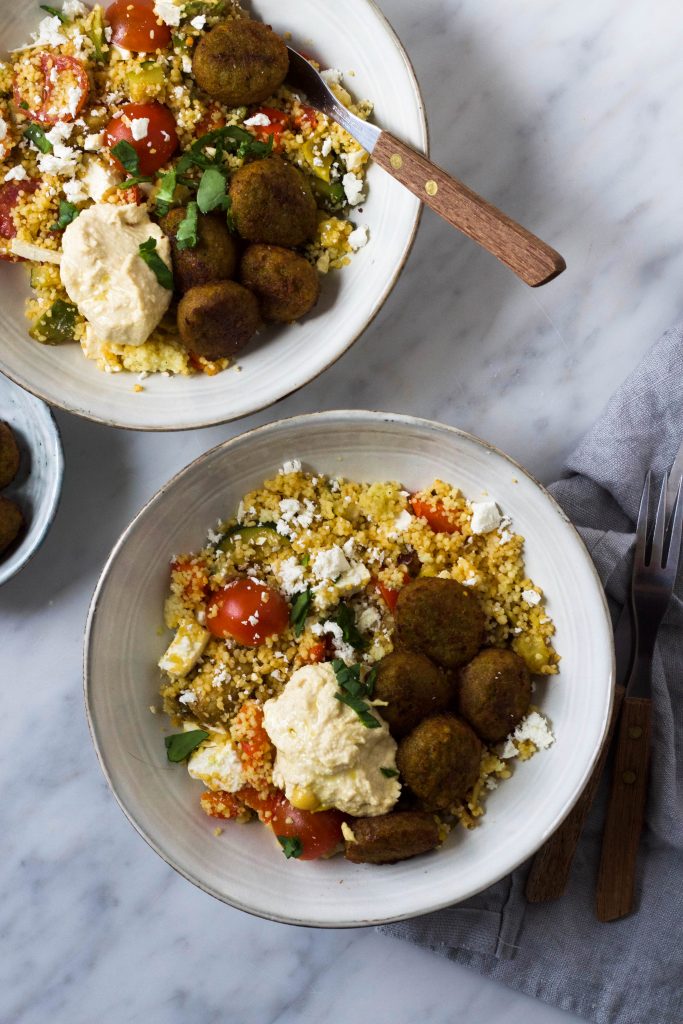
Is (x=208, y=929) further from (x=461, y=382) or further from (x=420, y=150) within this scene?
(x=420, y=150)

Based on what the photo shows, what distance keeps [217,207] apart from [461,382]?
0.85 meters

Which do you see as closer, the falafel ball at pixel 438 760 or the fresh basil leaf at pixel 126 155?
the falafel ball at pixel 438 760

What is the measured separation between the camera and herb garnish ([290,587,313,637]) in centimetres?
224

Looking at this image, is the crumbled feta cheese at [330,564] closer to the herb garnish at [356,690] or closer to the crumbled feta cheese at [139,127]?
the herb garnish at [356,690]

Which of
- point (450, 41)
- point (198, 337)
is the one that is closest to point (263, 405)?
point (198, 337)

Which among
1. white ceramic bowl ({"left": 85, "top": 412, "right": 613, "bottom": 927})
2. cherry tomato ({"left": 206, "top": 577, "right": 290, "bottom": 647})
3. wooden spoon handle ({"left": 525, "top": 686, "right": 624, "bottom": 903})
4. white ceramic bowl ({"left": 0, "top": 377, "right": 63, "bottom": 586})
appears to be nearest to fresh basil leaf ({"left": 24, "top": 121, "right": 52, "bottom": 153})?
white ceramic bowl ({"left": 0, "top": 377, "right": 63, "bottom": 586})

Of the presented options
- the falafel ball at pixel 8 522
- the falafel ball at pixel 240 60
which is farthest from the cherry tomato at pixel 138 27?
the falafel ball at pixel 8 522

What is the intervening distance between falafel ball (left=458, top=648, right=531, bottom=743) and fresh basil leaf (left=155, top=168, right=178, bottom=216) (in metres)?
1.40

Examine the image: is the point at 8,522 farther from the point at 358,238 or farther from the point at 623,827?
the point at 623,827

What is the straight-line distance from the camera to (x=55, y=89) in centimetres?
225

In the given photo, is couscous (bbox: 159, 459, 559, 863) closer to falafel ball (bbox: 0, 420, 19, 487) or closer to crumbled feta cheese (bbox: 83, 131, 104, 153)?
falafel ball (bbox: 0, 420, 19, 487)

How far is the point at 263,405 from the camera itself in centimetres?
227

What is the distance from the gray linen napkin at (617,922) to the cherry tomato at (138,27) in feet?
5.14

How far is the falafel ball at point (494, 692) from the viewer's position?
Answer: 2.13m
